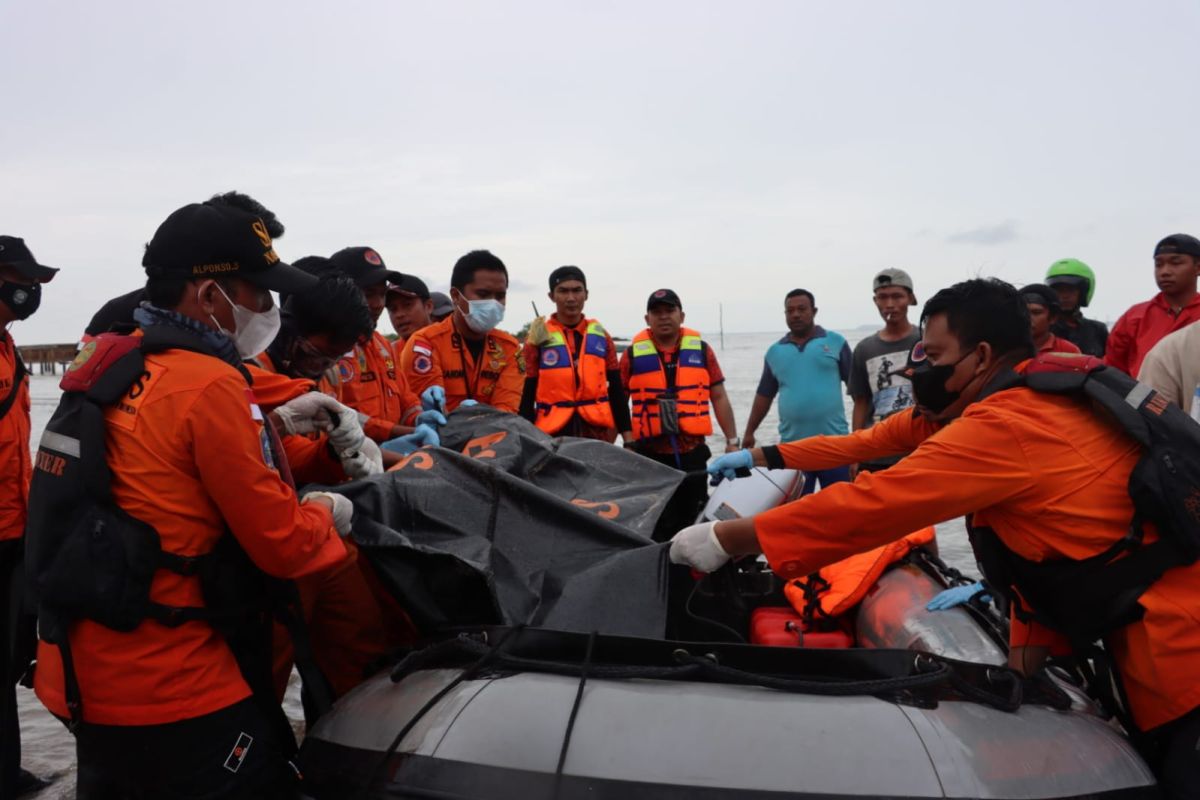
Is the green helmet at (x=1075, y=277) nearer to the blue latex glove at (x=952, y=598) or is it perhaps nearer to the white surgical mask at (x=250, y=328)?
the blue latex glove at (x=952, y=598)

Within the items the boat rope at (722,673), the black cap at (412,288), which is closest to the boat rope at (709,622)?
the boat rope at (722,673)

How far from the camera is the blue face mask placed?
4.13 meters

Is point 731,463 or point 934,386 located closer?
point 934,386

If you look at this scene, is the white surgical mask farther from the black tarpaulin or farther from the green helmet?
the green helmet

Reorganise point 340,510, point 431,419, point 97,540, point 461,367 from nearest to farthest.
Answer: point 97,540 → point 340,510 → point 431,419 → point 461,367

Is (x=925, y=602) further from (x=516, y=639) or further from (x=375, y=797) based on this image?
(x=375, y=797)

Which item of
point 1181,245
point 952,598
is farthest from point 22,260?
point 1181,245

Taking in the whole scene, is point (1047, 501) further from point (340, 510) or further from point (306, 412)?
point (306, 412)

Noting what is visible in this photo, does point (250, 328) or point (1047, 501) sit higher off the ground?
point (250, 328)

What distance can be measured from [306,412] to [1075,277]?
436 cm

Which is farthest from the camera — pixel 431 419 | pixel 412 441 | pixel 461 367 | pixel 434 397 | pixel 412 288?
pixel 412 288

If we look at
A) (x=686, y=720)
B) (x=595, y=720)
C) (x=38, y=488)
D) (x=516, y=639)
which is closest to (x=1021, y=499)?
(x=686, y=720)

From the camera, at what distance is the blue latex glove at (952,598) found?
8.25 feet

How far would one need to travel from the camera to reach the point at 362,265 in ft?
11.9
